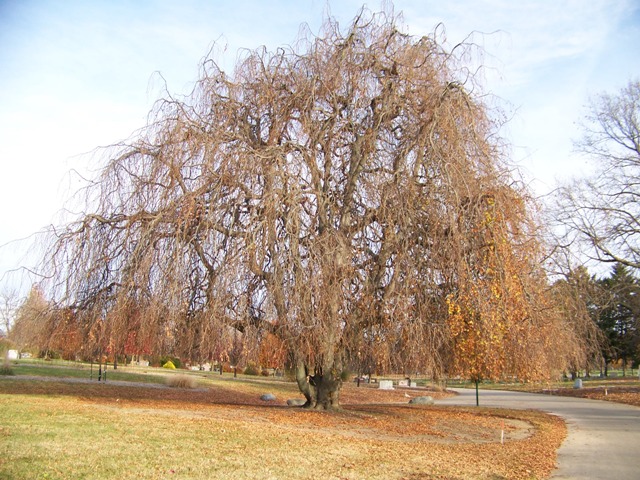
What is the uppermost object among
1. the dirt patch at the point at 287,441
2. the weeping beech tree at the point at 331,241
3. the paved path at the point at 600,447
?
the weeping beech tree at the point at 331,241

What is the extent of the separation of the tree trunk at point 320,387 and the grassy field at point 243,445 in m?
0.47

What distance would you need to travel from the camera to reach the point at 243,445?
9.43 metres

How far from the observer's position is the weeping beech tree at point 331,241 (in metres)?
12.3

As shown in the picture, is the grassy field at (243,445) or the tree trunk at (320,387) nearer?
the grassy field at (243,445)

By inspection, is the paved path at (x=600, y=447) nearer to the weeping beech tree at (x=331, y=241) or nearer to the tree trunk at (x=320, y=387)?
the weeping beech tree at (x=331, y=241)

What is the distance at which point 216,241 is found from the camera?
12273mm

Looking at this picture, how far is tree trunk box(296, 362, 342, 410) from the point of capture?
51.7 ft

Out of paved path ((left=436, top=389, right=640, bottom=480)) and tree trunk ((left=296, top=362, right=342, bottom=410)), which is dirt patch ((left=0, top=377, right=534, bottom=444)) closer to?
tree trunk ((left=296, top=362, right=342, bottom=410))

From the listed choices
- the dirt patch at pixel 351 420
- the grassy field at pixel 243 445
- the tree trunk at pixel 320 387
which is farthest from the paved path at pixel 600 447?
the tree trunk at pixel 320 387

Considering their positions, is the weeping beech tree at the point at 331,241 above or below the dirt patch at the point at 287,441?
above

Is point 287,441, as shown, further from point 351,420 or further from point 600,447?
point 600,447

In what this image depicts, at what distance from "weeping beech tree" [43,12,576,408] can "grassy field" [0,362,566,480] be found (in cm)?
165

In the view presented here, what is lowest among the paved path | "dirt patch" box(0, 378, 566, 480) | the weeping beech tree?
the paved path

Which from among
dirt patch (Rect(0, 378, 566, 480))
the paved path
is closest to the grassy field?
dirt patch (Rect(0, 378, 566, 480))
